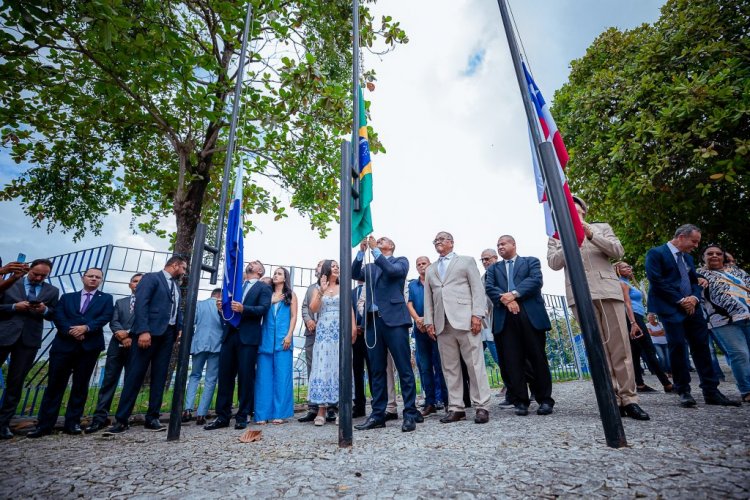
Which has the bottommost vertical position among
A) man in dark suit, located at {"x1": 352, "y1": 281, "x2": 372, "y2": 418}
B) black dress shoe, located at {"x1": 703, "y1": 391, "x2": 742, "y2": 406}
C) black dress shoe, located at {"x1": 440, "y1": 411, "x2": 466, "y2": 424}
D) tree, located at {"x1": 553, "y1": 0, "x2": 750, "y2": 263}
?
black dress shoe, located at {"x1": 440, "y1": 411, "x2": 466, "y2": 424}

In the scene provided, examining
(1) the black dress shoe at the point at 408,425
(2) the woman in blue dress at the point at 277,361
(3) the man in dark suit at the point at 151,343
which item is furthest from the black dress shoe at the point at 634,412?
(3) the man in dark suit at the point at 151,343

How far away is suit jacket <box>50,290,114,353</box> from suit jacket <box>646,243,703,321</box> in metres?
7.30

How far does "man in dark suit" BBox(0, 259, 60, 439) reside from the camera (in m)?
4.25

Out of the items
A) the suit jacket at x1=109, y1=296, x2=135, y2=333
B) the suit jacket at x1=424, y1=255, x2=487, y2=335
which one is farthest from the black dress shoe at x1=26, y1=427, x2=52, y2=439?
the suit jacket at x1=424, y1=255, x2=487, y2=335

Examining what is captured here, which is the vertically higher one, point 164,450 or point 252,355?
point 252,355

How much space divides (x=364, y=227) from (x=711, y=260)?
466cm

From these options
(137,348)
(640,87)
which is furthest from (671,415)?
(640,87)

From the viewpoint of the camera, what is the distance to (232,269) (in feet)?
15.0

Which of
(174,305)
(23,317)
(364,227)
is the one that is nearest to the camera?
(364,227)

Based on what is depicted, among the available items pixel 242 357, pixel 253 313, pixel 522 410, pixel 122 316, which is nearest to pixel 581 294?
pixel 522 410

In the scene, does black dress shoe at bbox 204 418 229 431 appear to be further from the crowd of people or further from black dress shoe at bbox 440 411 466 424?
black dress shoe at bbox 440 411 466 424

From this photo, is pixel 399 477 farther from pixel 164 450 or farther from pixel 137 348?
pixel 137 348

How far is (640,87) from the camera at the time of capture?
759 centimetres

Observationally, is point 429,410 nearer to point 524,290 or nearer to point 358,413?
point 358,413
